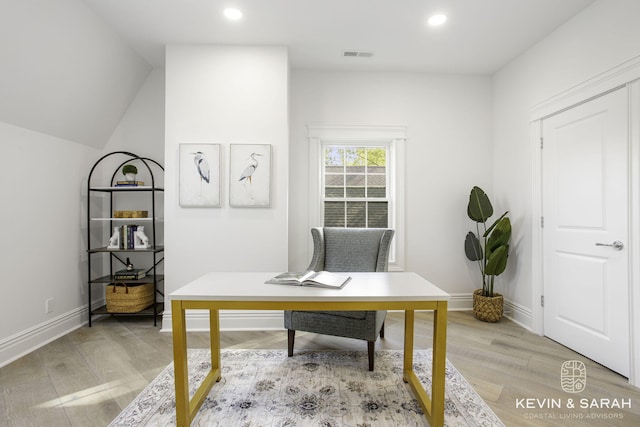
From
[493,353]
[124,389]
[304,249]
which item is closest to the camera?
[124,389]

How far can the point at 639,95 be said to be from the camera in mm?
2162

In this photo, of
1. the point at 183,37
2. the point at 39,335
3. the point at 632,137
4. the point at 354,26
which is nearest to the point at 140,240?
the point at 39,335

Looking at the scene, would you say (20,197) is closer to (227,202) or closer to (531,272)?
(227,202)

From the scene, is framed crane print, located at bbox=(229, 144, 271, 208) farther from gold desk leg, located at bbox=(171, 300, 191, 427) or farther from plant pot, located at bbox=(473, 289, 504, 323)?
plant pot, located at bbox=(473, 289, 504, 323)

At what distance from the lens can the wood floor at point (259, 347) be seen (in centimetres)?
182

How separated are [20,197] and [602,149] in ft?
15.1

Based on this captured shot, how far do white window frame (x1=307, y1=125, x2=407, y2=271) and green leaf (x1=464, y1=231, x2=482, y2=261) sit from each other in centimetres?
70

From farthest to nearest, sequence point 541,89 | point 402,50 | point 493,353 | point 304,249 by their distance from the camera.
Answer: point 304,249 → point 402,50 → point 541,89 → point 493,353

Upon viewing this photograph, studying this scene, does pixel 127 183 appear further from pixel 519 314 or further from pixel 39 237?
pixel 519 314

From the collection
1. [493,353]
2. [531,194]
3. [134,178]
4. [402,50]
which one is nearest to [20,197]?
Result: [134,178]

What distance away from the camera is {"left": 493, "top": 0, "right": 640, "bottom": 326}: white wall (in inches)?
92.0

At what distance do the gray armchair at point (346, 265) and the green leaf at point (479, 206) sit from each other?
4.18ft

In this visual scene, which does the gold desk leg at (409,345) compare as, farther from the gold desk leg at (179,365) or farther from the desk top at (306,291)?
the gold desk leg at (179,365)

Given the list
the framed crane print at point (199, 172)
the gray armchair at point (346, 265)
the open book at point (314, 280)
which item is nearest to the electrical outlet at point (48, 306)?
the framed crane print at point (199, 172)
